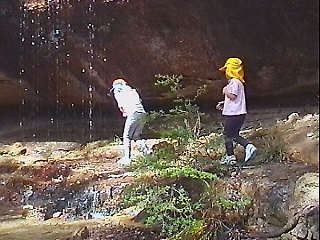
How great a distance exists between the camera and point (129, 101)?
8500 mm

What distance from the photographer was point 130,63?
11.2m

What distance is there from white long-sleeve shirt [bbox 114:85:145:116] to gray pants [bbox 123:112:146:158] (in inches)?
3.0

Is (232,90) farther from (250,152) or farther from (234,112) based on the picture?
(250,152)

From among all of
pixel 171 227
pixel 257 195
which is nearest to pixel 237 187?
pixel 257 195

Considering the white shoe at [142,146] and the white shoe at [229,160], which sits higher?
the white shoe at [142,146]

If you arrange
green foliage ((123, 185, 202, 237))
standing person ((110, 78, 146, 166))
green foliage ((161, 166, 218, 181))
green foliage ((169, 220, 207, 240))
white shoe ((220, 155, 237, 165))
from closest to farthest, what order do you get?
green foliage ((169, 220, 207, 240)) → green foliage ((123, 185, 202, 237)) → green foliage ((161, 166, 218, 181)) → white shoe ((220, 155, 237, 165)) → standing person ((110, 78, 146, 166))

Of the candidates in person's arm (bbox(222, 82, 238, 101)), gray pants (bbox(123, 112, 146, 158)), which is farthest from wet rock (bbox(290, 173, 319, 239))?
gray pants (bbox(123, 112, 146, 158))

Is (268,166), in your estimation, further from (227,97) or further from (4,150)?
(4,150)

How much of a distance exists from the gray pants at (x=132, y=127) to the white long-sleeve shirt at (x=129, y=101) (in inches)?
3.0

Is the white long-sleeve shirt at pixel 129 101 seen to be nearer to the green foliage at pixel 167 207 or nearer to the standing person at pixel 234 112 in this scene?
the standing person at pixel 234 112

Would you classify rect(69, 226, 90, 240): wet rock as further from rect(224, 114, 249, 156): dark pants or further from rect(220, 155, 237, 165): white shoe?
rect(224, 114, 249, 156): dark pants

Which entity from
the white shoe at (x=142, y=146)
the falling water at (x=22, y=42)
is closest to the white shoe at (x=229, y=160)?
the white shoe at (x=142, y=146)

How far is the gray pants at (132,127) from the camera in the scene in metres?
8.45

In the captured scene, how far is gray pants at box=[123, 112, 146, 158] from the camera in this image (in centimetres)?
845
